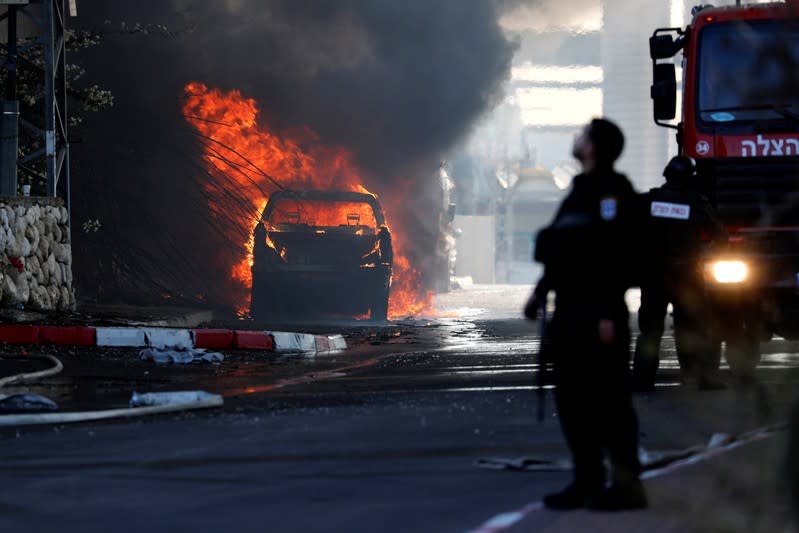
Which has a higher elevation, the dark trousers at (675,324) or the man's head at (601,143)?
the man's head at (601,143)

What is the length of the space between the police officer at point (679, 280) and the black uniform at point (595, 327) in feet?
15.5

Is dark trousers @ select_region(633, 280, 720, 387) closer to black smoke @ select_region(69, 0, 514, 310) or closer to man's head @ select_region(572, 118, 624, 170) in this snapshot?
man's head @ select_region(572, 118, 624, 170)

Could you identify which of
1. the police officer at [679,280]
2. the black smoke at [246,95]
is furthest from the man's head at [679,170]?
the black smoke at [246,95]

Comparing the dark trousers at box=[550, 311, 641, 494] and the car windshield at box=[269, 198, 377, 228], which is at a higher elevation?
the car windshield at box=[269, 198, 377, 228]

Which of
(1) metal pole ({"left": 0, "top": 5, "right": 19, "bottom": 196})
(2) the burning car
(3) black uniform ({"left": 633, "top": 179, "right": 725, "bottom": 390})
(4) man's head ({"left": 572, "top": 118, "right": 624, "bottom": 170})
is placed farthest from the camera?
(2) the burning car

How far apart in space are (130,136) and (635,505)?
22509 mm

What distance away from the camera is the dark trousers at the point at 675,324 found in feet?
35.9

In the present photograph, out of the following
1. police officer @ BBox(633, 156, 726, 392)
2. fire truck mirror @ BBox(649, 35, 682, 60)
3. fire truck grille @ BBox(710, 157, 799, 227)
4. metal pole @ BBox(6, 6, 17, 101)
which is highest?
metal pole @ BBox(6, 6, 17, 101)

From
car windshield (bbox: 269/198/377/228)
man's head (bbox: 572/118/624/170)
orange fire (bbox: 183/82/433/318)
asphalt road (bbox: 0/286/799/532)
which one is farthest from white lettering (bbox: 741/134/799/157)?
orange fire (bbox: 183/82/433/318)

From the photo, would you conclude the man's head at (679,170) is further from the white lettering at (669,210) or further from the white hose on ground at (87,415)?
the white hose on ground at (87,415)

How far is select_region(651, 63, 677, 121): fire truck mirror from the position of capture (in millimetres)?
12906

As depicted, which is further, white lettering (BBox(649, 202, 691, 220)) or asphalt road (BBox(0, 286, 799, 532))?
white lettering (BBox(649, 202, 691, 220))

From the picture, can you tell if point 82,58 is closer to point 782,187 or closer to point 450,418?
point 782,187

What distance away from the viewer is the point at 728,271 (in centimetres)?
1156
